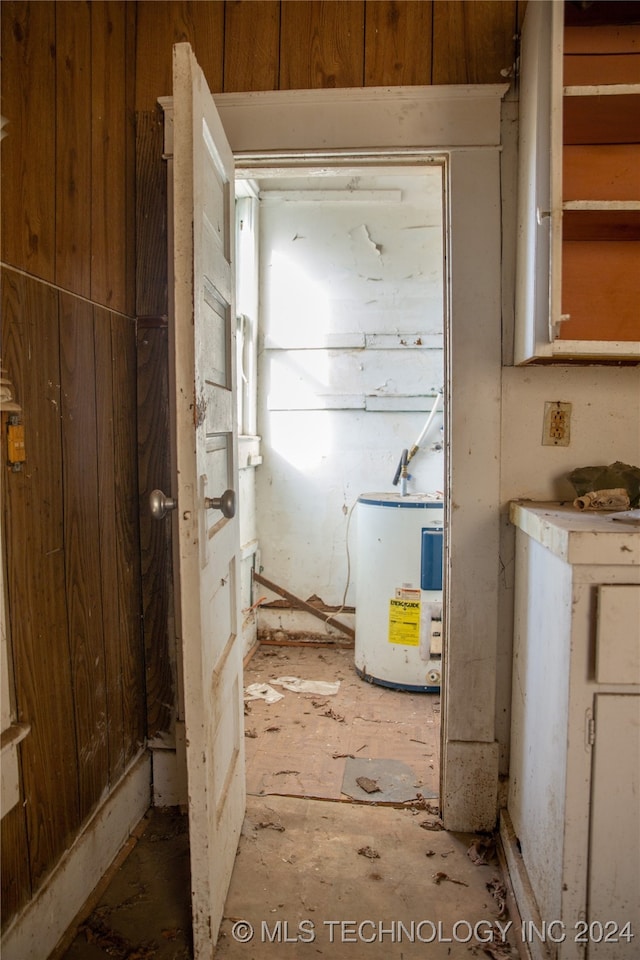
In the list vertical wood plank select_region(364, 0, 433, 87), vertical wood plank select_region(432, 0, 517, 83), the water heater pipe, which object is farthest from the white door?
the water heater pipe

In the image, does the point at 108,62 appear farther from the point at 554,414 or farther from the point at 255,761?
the point at 255,761

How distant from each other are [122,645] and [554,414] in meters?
1.40

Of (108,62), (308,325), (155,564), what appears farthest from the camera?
(308,325)

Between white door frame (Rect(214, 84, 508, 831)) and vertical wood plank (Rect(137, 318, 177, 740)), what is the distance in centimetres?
65

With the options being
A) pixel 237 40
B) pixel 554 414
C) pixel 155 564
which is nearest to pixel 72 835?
pixel 155 564

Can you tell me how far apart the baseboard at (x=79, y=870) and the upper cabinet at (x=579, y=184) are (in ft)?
5.35

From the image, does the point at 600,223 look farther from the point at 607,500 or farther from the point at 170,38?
the point at 170,38

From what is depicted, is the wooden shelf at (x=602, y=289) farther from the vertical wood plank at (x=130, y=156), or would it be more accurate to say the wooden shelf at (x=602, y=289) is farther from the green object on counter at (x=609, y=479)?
the vertical wood plank at (x=130, y=156)

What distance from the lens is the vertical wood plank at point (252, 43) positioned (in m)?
1.67

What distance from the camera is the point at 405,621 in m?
2.71

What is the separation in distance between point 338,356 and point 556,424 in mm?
1799

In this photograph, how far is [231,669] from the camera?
161 cm

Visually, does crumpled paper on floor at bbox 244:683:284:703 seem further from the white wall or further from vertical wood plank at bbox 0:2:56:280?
vertical wood plank at bbox 0:2:56:280

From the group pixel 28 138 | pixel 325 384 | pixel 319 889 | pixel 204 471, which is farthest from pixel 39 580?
pixel 325 384
